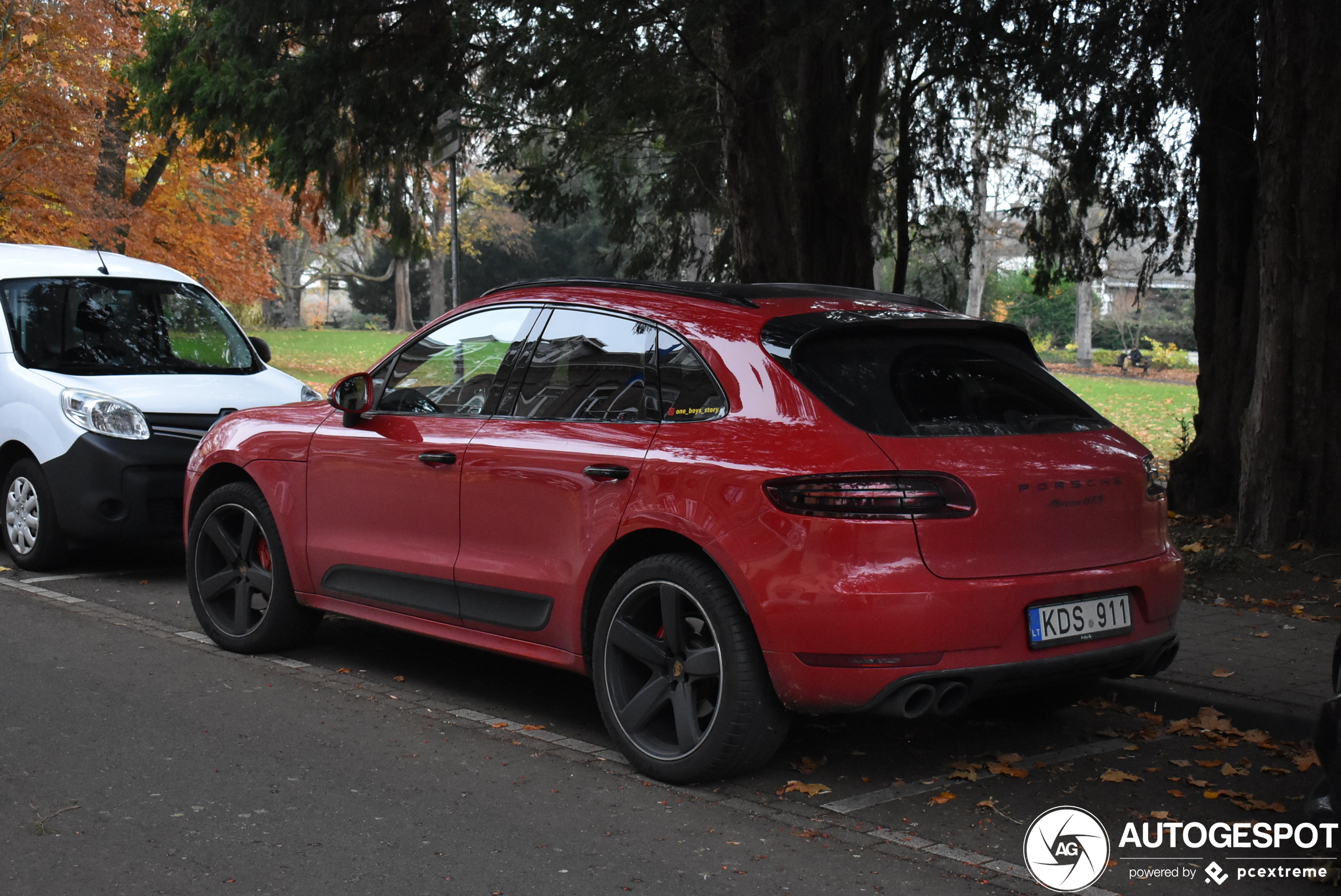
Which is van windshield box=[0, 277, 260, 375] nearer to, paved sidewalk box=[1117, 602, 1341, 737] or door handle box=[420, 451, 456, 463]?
door handle box=[420, 451, 456, 463]

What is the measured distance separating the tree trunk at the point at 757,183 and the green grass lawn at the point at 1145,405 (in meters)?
5.68

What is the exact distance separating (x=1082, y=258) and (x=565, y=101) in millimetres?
5449

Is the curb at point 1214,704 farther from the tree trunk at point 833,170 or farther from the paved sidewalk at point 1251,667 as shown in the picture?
the tree trunk at point 833,170

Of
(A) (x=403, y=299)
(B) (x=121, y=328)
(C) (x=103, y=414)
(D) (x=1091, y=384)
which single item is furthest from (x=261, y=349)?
(A) (x=403, y=299)

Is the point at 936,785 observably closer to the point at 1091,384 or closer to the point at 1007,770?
the point at 1007,770

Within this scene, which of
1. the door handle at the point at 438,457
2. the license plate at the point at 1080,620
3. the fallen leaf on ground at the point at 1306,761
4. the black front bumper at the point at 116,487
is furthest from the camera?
the black front bumper at the point at 116,487

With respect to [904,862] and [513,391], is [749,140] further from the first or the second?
[904,862]

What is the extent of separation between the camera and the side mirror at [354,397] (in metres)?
6.19

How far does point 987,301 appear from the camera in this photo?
187 ft

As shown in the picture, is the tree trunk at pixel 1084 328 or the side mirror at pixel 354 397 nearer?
the side mirror at pixel 354 397

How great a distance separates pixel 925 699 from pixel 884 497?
0.68 metres

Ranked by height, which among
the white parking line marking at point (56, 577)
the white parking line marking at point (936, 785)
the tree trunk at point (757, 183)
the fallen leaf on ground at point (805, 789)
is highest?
the tree trunk at point (757, 183)

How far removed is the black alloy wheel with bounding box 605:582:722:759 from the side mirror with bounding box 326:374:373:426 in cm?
183

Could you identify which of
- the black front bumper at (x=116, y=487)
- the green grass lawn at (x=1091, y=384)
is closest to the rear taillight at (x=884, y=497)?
the black front bumper at (x=116, y=487)
